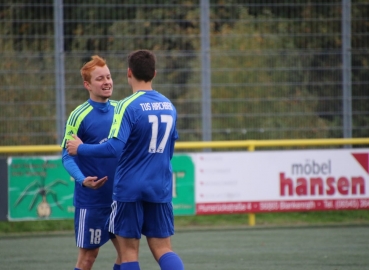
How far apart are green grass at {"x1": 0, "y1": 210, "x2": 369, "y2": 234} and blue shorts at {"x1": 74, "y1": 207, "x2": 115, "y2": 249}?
561 centimetres

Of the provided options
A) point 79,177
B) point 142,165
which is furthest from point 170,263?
point 79,177

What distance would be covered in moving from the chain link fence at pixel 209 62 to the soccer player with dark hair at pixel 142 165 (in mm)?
5981

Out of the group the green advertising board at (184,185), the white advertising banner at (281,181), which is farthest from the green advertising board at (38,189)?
the white advertising banner at (281,181)

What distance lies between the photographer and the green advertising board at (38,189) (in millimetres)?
10625

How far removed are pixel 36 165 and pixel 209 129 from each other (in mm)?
2528

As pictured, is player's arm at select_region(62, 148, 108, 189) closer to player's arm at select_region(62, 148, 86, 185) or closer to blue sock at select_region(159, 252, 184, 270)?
player's arm at select_region(62, 148, 86, 185)

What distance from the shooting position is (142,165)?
5238mm

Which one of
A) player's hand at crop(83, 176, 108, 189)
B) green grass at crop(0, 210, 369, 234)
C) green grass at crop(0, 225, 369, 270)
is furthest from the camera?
green grass at crop(0, 210, 369, 234)

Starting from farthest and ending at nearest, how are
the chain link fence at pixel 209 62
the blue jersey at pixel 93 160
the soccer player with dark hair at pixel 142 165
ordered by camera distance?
the chain link fence at pixel 209 62
the blue jersey at pixel 93 160
the soccer player with dark hair at pixel 142 165

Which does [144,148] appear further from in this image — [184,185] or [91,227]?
[184,185]

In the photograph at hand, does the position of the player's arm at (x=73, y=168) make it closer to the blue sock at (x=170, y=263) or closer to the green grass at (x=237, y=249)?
the blue sock at (x=170, y=263)

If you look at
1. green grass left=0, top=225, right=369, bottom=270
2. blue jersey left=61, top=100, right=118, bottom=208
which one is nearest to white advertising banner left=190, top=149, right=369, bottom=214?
green grass left=0, top=225, right=369, bottom=270

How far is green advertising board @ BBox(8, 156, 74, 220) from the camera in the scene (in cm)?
1062

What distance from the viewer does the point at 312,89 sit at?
38.3 feet
